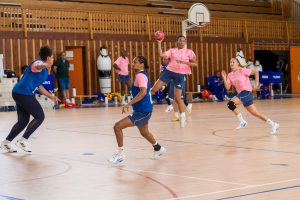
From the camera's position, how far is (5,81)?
70.8 ft

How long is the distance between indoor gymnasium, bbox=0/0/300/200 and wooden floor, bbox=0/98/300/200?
0.06 ft

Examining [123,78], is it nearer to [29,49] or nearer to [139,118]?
[29,49]

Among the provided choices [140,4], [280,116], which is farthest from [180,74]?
[140,4]

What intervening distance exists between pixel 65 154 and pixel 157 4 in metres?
21.0

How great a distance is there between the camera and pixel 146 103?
7891mm

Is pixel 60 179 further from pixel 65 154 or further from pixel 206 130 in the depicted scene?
pixel 206 130

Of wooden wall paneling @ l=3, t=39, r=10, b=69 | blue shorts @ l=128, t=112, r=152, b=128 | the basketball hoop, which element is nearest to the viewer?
blue shorts @ l=128, t=112, r=152, b=128

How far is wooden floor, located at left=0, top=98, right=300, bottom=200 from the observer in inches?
222

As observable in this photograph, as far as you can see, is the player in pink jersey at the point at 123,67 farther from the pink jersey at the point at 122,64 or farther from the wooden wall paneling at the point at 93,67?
the wooden wall paneling at the point at 93,67

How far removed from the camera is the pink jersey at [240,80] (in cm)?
Result: 1166

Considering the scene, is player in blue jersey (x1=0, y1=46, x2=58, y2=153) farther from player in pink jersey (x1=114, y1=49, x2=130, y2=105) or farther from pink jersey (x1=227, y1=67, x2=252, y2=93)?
player in pink jersey (x1=114, y1=49, x2=130, y2=105)

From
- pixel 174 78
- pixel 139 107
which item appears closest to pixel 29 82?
pixel 139 107

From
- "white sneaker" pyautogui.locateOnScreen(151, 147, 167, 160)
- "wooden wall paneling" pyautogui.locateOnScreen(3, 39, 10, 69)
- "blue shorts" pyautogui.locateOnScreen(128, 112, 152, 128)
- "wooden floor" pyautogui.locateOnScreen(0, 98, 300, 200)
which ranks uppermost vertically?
"wooden wall paneling" pyautogui.locateOnScreen(3, 39, 10, 69)

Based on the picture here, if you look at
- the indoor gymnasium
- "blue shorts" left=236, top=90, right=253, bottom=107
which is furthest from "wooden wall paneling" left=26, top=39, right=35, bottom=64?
"blue shorts" left=236, top=90, right=253, bottom=107
